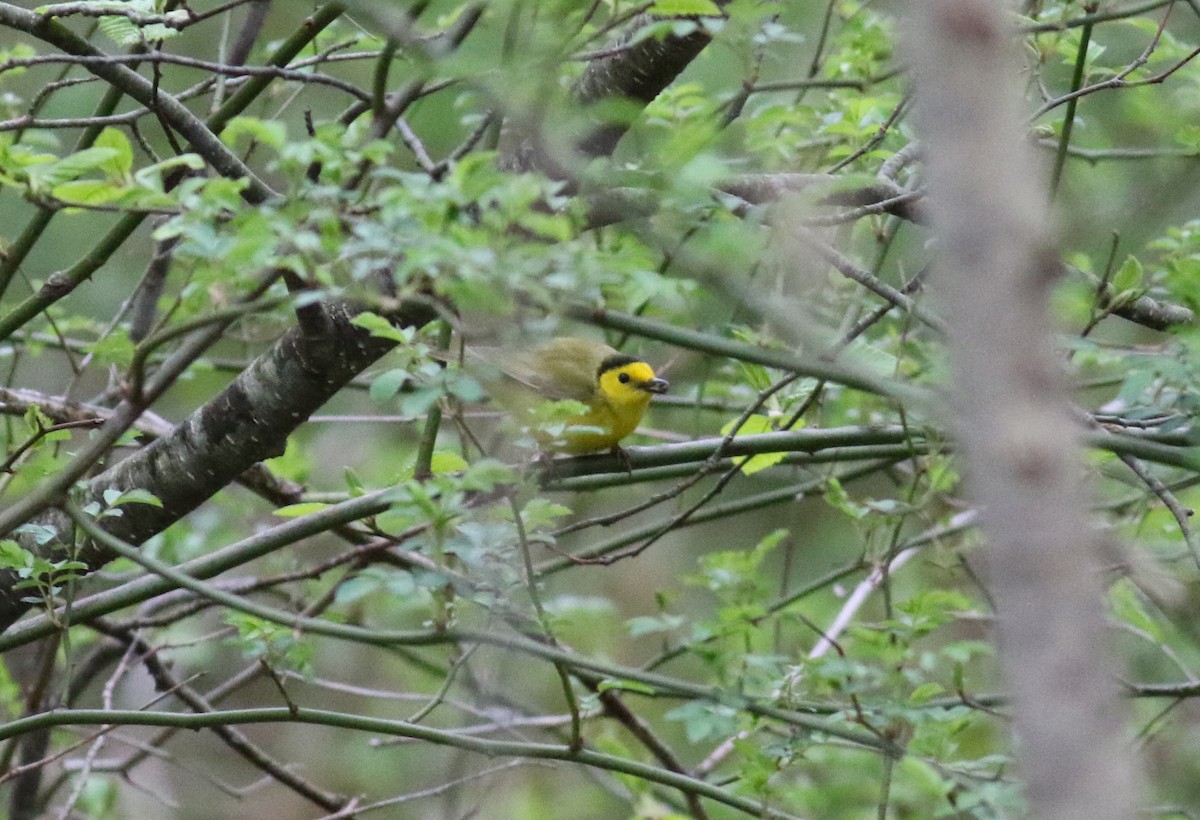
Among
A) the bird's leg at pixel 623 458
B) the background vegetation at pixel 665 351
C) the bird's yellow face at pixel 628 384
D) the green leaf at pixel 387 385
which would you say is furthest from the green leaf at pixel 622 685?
the bird's yellow face at pixel 628 384

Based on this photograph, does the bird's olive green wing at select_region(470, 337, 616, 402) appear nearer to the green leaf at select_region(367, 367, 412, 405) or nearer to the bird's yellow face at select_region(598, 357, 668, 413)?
the bird's yellow face at select_region(598, 357, 668, 413)

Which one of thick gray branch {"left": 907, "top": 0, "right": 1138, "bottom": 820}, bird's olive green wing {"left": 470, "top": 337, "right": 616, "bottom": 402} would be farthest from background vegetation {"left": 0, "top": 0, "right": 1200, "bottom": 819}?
bird's olive green wing {"left": 470, "top": 337, "right": 616, "bottom": 402}

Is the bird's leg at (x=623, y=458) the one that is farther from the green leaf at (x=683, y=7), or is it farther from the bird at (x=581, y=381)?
the green leaf at (x=683, y=7)

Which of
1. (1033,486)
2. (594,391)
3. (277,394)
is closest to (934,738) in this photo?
(277,394)

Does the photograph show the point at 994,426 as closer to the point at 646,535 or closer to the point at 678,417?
the point at 646,535

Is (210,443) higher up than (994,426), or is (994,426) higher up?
(994,426)

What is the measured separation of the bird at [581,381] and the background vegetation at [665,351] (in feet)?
0.43

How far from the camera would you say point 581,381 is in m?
4.09

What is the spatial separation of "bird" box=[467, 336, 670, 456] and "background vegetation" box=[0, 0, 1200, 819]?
0.13 meters

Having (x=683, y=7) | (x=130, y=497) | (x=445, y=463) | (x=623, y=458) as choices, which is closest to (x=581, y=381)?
(x=623, y=458)

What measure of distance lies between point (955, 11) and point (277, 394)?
81.4 inches

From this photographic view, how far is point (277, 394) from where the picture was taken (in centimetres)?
260

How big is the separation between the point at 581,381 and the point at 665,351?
3.14 feet

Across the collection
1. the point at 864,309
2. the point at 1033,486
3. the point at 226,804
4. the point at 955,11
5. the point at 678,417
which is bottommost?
the point at 226,804
